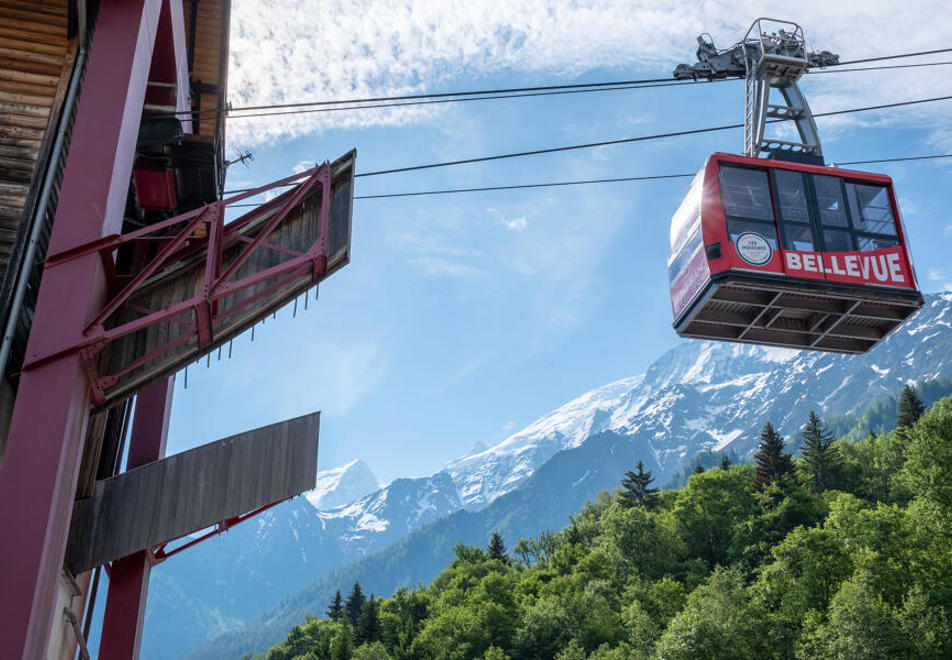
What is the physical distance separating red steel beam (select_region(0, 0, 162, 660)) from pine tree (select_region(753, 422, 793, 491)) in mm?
83753

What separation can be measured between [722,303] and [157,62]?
10.8 metres

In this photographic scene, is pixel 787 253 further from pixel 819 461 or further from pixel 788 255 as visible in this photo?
pixel 819 461

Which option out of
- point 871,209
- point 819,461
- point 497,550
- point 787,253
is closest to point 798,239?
point 787,253

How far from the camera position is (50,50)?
11844 mm

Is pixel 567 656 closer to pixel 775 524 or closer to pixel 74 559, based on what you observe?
pixel 775 524

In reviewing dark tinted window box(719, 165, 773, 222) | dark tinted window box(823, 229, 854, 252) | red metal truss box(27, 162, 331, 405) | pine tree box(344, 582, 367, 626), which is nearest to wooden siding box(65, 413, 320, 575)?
red metal truss box(27, 162, 331, 405)

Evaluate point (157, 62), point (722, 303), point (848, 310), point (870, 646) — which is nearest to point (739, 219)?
point (722, 303)

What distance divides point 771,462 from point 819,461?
269 inches

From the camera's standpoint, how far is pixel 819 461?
9238 cm

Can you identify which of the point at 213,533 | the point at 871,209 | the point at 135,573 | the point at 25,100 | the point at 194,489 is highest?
the point at 871,209

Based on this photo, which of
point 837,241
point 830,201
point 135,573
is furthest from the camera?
point 830,201

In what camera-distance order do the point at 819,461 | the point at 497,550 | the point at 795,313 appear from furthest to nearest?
the point at 497,550 < the point at 819,461 < the point at 795,313

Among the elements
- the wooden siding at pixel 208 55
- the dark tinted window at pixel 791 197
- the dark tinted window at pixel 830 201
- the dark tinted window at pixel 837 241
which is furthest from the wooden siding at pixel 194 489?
the dark tinted window at pixel 830 201

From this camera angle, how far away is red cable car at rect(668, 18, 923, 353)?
56.6 feet
